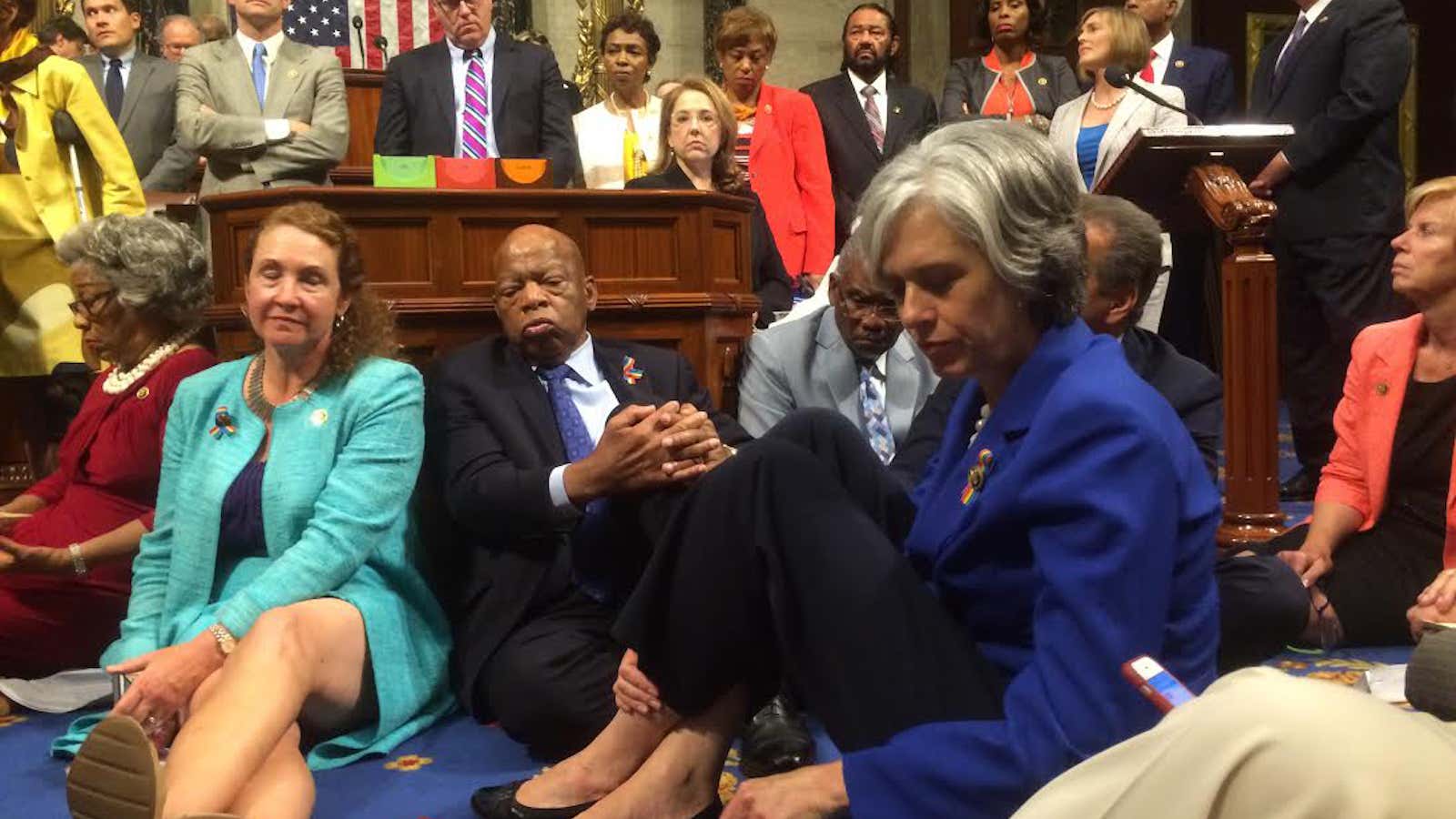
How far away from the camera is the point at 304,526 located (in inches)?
108

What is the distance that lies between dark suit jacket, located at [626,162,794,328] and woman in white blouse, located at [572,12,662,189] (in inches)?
24.0

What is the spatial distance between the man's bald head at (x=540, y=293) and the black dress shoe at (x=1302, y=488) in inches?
97.8

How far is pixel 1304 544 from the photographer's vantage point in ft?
10.6

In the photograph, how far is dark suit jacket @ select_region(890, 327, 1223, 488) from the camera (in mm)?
2955

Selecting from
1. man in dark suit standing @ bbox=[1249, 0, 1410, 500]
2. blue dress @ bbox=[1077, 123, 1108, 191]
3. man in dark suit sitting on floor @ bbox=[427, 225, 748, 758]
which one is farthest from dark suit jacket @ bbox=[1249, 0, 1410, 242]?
man in dark suit sitting on floor @ bbox=[427, 225, 748, 758]

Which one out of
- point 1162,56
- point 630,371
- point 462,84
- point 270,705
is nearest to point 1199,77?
point 1162,56

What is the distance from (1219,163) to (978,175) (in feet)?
8.24

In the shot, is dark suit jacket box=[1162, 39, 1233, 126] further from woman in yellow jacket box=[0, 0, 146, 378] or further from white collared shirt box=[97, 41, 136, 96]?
white collared shirt box=[97, 41, 136, 96]

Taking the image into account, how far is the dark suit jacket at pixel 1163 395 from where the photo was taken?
2955 mm

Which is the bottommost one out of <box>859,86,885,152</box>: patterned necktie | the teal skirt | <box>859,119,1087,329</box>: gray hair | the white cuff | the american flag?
the teal skirt

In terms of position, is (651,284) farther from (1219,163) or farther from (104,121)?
(104,121)

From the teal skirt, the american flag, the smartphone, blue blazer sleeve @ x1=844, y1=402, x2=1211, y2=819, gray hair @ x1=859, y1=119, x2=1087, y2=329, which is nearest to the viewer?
the smartphone

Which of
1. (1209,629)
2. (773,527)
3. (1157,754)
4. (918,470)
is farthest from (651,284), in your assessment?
(1157,754)

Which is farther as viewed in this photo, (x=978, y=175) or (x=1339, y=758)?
(x=978, y=175)
